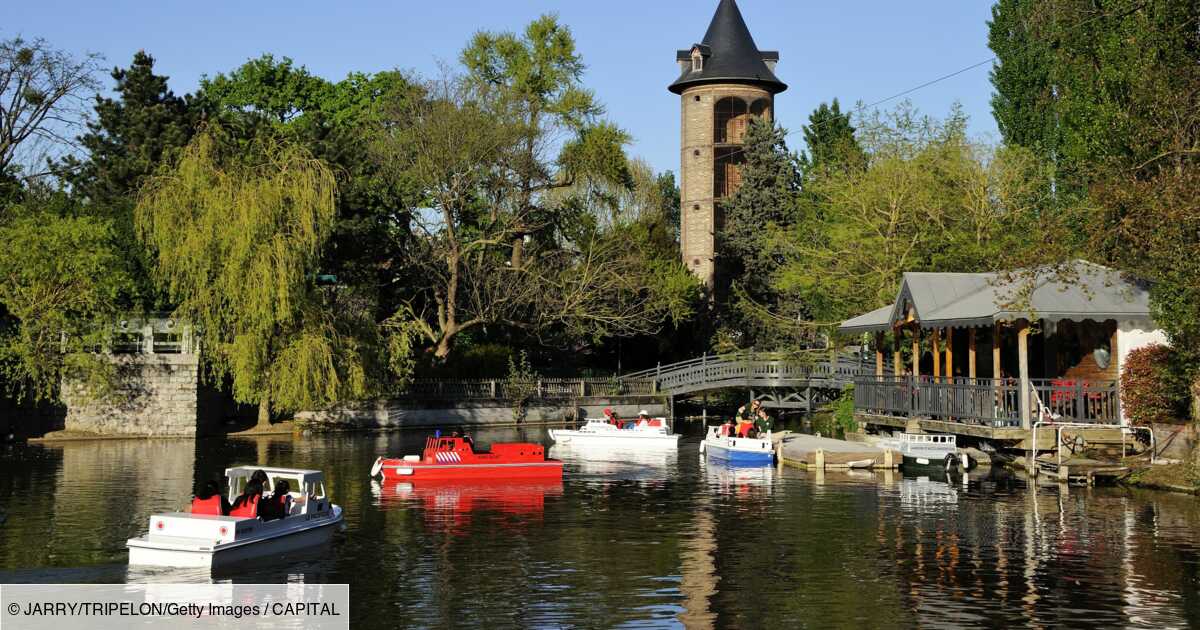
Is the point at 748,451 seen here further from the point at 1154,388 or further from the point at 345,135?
the point at 345,135

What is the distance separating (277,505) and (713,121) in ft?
224

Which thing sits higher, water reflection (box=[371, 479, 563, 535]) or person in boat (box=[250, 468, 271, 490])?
person in boat (box=[250, 468, 271, 490])

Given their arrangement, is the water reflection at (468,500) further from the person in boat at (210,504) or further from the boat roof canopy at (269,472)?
the person in boat at (210,504)

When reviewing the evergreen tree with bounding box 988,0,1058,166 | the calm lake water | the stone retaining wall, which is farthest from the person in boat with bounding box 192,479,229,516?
the evergreen tree with bounding box 988,0,1058,166

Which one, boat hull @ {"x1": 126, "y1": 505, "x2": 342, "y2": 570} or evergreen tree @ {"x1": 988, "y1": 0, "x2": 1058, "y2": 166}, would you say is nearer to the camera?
boat hull @ {"x1": 126, "y1": 505, "x2": 342, "y2": 570}

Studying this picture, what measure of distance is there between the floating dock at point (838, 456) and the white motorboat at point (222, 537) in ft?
56.1

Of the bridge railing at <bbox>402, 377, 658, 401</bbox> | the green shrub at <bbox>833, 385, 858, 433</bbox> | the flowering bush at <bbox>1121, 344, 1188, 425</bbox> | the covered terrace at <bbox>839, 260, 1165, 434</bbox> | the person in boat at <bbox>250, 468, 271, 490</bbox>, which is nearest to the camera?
the person in boat at <bbox>250, 468, 271, 490</bbox>

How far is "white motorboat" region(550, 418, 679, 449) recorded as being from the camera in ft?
143

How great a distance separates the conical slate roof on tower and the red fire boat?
56.7m

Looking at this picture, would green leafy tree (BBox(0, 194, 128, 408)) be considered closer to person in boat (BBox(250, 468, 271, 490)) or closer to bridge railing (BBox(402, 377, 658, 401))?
bridge railing (BBox(402, 377, 658, 401))

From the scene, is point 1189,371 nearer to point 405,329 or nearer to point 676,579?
point 676,579

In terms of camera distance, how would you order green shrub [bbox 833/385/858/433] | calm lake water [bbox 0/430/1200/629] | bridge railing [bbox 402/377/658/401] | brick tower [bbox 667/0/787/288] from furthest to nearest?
brick tower [bbox 667/0/787/288]
bridge railing [bbox 402/377/658/401]
green shrub [bbox 833/385/858/433]
calm lake water [bbox 0/430/1200/629]

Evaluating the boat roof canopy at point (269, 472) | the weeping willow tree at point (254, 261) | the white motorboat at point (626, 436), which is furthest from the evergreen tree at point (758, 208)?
the boat roof canopy at point (269, 472)

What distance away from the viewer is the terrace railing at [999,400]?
30.9 metres
